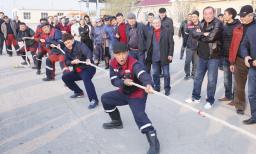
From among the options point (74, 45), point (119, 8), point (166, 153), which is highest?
point (119, 8)

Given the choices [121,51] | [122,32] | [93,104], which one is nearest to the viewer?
[121,51]

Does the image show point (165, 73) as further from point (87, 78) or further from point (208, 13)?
point (208, 13)

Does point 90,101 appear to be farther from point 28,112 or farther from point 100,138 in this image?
point 100,138

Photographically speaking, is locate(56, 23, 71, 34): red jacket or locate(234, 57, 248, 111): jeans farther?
locate(56, 23, 71, 34): red jacket

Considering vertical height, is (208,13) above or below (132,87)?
above

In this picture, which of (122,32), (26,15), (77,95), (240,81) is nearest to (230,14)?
(240,81)

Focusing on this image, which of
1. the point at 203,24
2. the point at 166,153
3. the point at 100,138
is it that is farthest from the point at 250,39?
the point at 100,138

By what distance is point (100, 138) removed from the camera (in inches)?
191

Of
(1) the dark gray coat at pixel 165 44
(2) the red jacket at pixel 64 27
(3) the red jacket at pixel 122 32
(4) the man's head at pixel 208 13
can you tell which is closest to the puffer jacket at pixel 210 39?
(4) the man's head at pixel 208 13

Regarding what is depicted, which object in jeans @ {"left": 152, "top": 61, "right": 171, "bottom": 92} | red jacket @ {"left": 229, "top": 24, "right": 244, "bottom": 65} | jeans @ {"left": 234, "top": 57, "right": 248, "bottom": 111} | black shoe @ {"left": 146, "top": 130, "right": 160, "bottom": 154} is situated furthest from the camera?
jeans @ {"left": 152, "top": 61, "right": 171, "bottom": 92}

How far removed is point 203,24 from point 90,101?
261 cm

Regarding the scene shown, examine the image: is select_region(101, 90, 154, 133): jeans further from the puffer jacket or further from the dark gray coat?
the dark gray coat

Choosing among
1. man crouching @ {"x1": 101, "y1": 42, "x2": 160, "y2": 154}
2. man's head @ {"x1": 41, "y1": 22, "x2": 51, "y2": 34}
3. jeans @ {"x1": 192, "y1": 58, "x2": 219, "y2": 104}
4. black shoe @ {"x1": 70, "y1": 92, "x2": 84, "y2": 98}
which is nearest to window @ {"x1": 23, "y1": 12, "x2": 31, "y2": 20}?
man's head @ {"x1": 41, "y1": 22, "x2": 51, "y2": 34}

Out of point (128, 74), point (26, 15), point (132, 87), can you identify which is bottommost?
point (132, 87)
